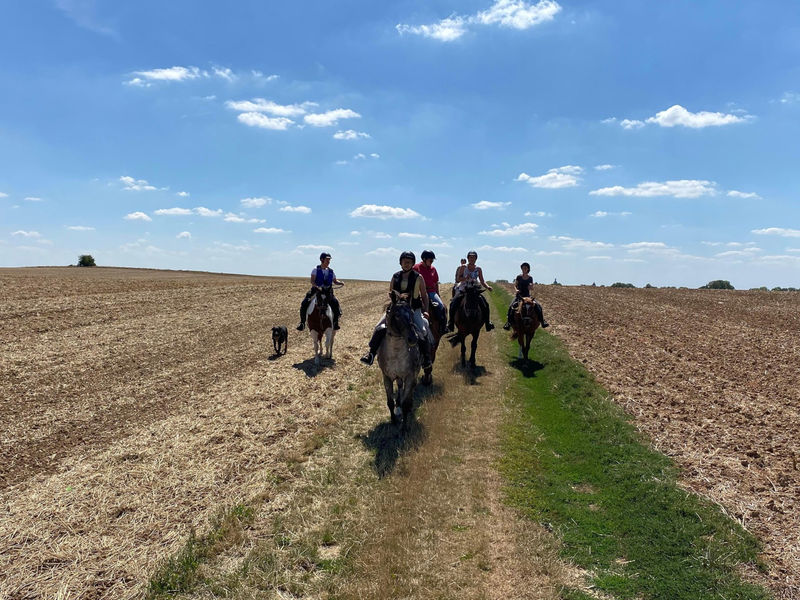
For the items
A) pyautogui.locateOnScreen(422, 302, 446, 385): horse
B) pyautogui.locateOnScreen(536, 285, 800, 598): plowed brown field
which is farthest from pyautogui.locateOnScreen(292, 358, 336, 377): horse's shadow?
pyautogui.locateOnScreen(536, 285, 800, 598): plowed brown field

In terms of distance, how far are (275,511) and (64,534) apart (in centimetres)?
254

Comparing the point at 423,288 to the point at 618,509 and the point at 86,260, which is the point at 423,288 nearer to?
the point at 618,509

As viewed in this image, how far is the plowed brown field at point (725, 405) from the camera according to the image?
574cm

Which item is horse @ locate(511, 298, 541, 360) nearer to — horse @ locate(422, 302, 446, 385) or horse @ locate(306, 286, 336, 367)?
horse @ locate(422, 302, 446, 385)

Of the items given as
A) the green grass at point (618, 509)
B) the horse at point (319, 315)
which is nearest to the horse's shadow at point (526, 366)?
the green grass at point (618, 509)

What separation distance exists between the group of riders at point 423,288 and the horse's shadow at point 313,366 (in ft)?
3.95

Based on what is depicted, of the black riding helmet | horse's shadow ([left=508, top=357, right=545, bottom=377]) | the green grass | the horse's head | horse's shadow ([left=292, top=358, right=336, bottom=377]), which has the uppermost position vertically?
the black riding helmet

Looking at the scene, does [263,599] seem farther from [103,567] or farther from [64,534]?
[64,534]

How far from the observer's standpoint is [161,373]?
1312 cm

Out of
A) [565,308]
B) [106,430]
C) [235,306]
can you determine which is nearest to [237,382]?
[106,430]

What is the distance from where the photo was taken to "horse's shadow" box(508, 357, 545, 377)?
14.2 m

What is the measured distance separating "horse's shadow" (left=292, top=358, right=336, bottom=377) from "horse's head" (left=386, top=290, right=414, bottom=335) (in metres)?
5.72

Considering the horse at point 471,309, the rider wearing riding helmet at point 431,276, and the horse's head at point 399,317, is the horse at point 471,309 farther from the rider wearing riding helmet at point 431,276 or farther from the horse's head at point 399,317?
the horse's head at point 399,317

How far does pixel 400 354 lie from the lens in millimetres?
8742
